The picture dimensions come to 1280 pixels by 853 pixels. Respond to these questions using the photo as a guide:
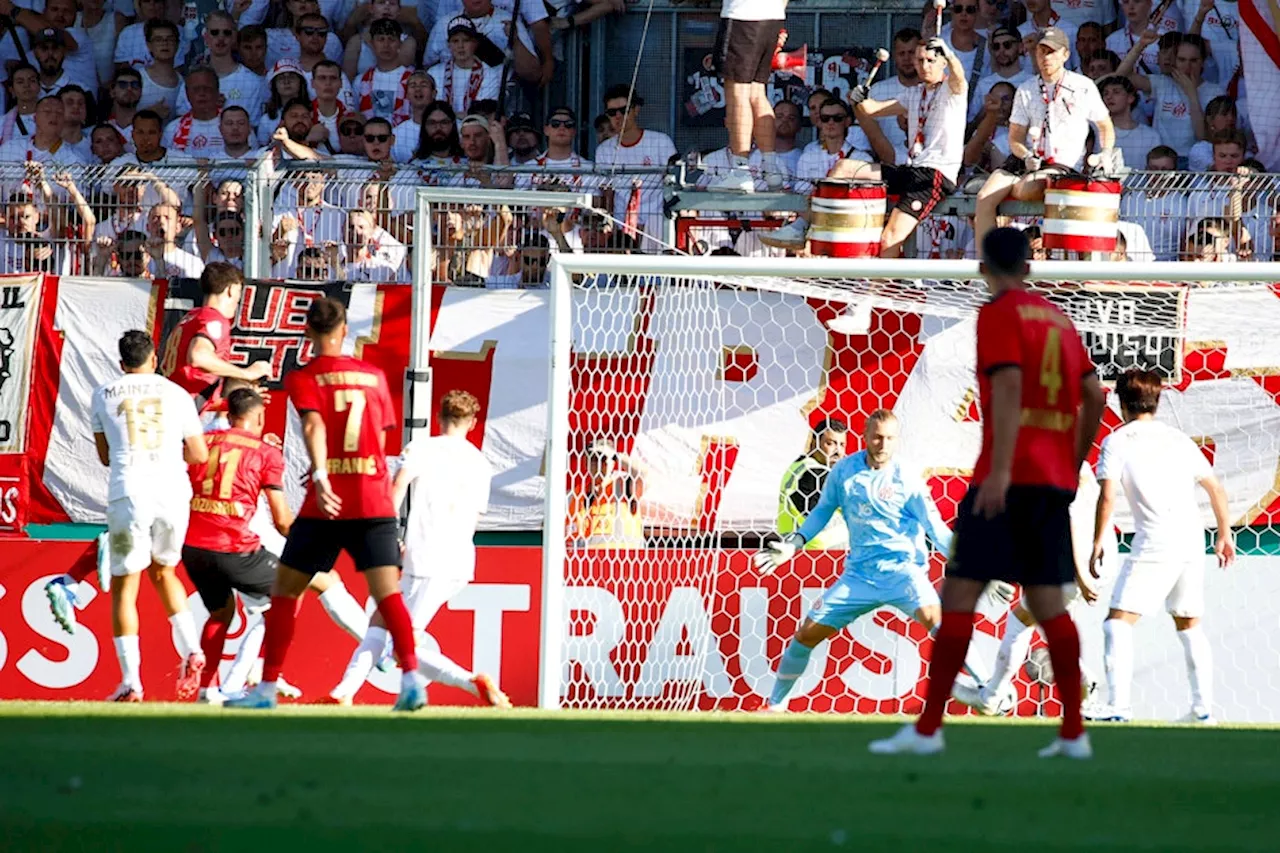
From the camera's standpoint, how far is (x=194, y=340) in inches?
451

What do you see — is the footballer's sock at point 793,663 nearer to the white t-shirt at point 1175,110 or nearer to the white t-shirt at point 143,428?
the white t-shirt at point 143,428

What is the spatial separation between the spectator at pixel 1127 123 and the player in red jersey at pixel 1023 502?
7902 mm

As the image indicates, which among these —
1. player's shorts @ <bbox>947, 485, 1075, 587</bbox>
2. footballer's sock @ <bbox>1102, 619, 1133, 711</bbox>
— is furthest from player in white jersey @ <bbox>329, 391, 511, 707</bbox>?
player's shorts @ <bbox>947, 485, 1075, 587</bbox>

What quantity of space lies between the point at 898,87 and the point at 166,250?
545cm

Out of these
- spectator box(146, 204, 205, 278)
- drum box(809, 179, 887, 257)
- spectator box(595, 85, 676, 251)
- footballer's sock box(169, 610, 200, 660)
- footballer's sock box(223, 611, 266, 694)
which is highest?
spectator box(595, 85, 676, 251)

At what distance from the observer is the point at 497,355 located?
44.7 feet

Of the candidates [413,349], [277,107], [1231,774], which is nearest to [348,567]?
[413,349]

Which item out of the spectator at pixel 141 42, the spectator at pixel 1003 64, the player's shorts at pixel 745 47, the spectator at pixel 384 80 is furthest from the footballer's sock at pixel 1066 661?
the spectator at pixel 141 42

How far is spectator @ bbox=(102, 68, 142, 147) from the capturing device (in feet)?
52.9

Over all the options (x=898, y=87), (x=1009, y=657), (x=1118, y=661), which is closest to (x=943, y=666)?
(x=1118, y=661)

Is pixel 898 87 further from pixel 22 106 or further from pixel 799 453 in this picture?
pixel 22 106

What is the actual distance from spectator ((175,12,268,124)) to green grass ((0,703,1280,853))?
8.79 metres

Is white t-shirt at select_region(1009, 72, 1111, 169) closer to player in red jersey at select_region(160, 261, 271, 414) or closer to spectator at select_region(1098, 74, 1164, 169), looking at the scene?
spectator at select_region(1098, 74, 1164, 169)

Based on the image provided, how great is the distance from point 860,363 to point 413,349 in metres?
3.06
